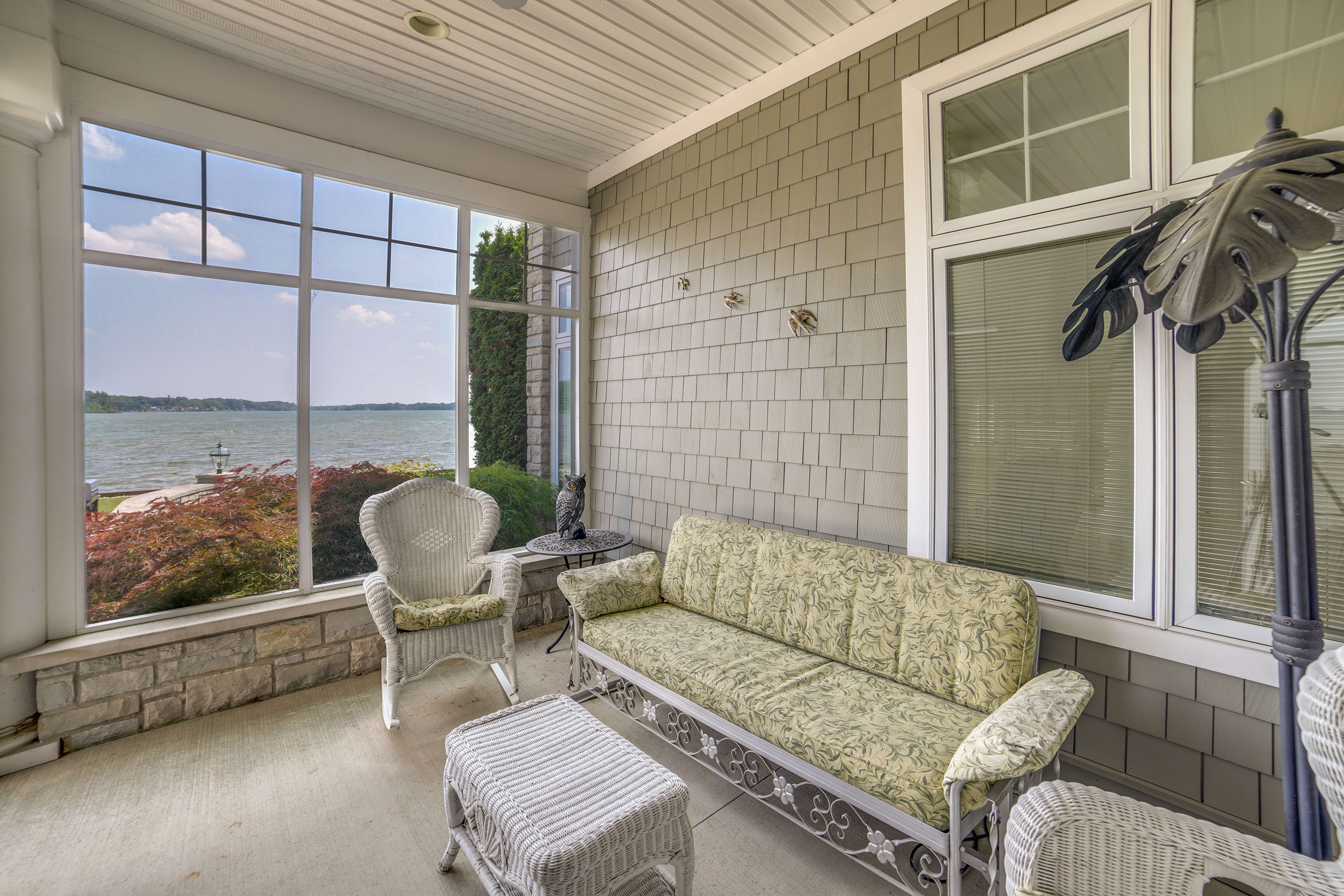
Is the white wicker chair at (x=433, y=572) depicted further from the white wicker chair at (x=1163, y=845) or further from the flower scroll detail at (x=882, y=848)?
the white wicker chair at (x=1163, y=845)

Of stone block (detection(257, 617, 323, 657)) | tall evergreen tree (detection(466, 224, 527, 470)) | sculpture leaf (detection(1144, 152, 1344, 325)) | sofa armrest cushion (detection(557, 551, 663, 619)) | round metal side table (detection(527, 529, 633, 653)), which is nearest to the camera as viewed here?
sculpture leaf (detection(1144, 152, 1344, 325))

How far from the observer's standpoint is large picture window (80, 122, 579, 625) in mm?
2818

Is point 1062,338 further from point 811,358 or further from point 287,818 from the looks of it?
point 287,818

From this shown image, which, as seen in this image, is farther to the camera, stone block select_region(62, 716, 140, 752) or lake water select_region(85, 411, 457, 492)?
lake water select_region(85, 411, 457, 492)

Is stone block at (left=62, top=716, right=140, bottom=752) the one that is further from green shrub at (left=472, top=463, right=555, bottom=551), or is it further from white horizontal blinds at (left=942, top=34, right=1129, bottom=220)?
white horizontal blinds at (left=942, top=34, right=1129, bottom=220)

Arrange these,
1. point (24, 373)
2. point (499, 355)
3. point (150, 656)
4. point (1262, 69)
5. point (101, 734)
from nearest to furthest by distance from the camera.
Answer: point (1262, 69) → point (24, 373) → point (101, 734) → point (150, 656) → point (499, 355)

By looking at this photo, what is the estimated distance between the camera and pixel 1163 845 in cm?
117

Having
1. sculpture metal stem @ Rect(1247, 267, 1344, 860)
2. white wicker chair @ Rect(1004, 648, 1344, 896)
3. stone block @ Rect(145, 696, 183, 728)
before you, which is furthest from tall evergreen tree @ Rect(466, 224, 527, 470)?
sculpture metal stem @ Rect(1247, 267, 1344, 860)

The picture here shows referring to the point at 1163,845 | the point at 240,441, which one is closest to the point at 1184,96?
the point at 1163,845

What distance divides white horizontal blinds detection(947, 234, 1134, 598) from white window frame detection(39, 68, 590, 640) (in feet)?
10.9

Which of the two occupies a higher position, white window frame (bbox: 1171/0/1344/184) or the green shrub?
white window frame (bbox: 1171/0/1344/184)

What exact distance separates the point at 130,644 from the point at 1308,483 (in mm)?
4441

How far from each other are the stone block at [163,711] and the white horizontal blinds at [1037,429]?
381cm

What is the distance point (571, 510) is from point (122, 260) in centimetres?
267
